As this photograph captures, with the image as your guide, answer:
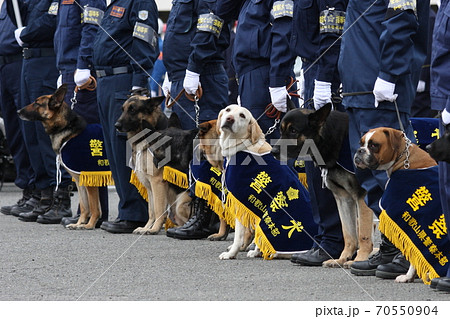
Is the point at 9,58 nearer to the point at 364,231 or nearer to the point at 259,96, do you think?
the point at 259,96

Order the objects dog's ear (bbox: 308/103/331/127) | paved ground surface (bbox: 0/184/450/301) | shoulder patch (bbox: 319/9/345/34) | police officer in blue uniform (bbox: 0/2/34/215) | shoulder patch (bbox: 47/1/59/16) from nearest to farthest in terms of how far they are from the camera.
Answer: paved ground surface (bbox: 0/184/450/301), dog's ear (bbox: 308/103/331/127), shoulder patch (bbox: 319/9/345/34), shoulder patch (bbox: 47/1/59/16), police officer in blue uniform (bbox: 0/2/34/215)

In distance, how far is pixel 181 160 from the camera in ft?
26.9

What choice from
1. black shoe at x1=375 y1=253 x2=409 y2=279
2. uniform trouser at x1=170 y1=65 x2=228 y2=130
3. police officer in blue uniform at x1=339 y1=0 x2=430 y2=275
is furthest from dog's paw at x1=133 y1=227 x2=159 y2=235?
black shoe at x1=375 y1=253 x2=409 y2=279

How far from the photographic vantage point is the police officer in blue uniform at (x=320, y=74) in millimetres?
6008

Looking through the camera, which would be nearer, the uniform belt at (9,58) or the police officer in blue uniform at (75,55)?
the police officer in blue uniform at (75,55)

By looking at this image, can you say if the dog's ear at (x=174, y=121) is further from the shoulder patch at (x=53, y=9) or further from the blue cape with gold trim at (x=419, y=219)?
the blue cape with gold trim at (x=419, y=219)

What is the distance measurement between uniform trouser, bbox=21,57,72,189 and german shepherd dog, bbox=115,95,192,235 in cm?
123

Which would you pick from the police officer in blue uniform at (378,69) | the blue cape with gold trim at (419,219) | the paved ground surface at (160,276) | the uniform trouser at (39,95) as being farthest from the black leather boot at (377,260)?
the uniform trouser at (39,95)

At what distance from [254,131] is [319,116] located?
2.60ft

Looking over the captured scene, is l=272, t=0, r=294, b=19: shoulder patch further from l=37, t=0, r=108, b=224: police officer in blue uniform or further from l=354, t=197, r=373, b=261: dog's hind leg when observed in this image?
l=37, t=0, r=108, b=224: police officer in blue uniform

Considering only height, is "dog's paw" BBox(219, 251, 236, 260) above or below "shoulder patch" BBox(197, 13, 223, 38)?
below

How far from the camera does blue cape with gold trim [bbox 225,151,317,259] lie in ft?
21.0

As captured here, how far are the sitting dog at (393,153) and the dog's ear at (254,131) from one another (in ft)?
4.53

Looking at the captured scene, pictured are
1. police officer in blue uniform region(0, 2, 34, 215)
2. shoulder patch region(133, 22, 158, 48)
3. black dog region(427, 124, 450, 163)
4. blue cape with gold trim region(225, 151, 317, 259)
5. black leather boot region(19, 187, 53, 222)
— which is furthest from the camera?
police officer in blue uniform region(0, 2, 34, 215)
